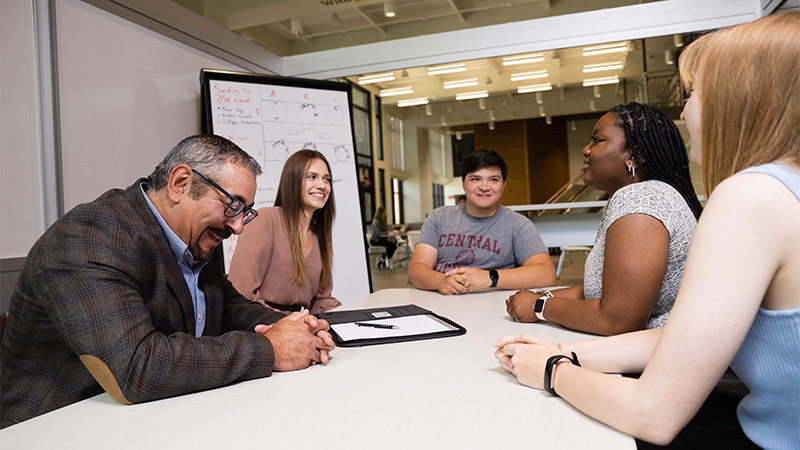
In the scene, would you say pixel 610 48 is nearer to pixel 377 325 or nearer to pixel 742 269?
pixel 377 325

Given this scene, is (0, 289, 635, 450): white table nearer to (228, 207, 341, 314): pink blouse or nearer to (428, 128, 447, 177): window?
(228, 207, 341, 314): pink blouse

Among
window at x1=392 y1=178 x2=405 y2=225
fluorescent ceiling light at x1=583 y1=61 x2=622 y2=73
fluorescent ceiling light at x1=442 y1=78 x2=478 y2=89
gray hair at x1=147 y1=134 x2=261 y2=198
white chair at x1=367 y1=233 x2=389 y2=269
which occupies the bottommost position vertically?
white chair at x1=367 y1=233 x2=389 y2=269

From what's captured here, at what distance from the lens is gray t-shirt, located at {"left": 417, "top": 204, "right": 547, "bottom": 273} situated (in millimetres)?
2523

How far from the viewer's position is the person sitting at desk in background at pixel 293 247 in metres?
2.32

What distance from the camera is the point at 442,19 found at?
9797 mm

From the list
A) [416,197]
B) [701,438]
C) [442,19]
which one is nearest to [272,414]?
[701,438]

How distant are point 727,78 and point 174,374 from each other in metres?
1.09

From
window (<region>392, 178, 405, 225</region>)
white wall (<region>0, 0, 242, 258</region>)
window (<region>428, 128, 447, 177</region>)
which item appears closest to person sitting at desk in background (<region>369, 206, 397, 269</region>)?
window (<region>392, 178, 405, 225</region>)

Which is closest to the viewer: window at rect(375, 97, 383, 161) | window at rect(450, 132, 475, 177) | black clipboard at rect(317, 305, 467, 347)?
black clipboard at rect(317, 305, 467, 347)

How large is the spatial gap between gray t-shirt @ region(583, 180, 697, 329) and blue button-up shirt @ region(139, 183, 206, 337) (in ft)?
3.64

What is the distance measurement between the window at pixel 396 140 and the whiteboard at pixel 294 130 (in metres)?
9.72

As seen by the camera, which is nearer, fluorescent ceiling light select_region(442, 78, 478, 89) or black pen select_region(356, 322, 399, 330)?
black pen select_region(356, 322, 399, 330)

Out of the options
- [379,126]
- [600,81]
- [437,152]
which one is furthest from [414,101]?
[437,152]

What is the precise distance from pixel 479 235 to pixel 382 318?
1.07 m
